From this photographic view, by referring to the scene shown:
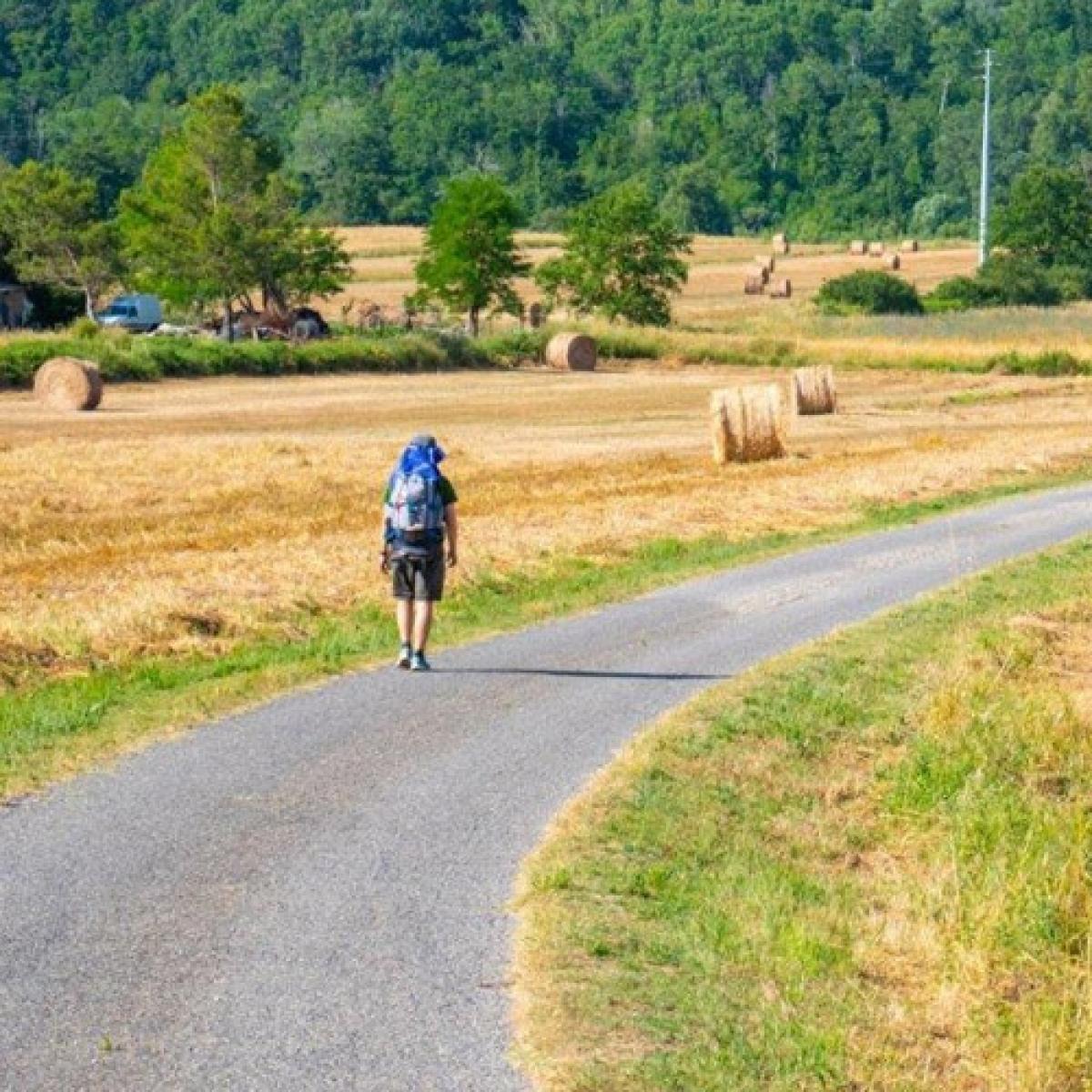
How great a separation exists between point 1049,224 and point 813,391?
7520cm

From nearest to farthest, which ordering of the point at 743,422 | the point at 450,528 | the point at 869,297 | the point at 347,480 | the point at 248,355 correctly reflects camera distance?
the point at 450,528, the point at 347,480, the point at 743,422, the point at 248,355, the point at 869,297

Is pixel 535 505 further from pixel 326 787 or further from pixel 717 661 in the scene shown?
pixel 326 787

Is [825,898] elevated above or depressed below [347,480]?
above

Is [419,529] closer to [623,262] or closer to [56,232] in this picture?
[56,232]

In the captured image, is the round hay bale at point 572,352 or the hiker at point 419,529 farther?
the round hay bale at point 572,352

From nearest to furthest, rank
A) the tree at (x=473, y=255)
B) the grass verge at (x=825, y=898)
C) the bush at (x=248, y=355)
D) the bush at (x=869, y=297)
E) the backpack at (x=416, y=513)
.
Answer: the grass verge at (x=825, y=898)
the backpack at (x=416, y=513)
the bush at (x=248, y=355)
the tree at (x=473, y=255)
the bush at (x=869, y=297)

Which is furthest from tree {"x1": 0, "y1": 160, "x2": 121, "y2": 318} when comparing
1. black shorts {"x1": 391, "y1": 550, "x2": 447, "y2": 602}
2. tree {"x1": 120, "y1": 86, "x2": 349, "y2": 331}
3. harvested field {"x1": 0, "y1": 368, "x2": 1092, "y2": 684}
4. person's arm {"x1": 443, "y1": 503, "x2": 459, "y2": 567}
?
black shorts {"x1": 391, "y1": 550, "x2": 447, "y2": 602}

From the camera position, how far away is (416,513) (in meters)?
18.0

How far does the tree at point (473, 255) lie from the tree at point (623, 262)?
4.54 meters

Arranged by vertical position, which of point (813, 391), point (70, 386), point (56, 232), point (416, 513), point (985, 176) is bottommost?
point (813, 391)

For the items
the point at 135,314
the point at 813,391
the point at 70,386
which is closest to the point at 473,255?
the point at 135,314

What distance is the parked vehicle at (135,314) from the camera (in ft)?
302

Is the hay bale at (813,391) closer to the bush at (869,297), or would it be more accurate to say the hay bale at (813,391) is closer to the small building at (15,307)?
the small building at (15,307)

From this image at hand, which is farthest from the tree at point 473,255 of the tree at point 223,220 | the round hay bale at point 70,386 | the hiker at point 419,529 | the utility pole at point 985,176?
the hiker at point 419,529
